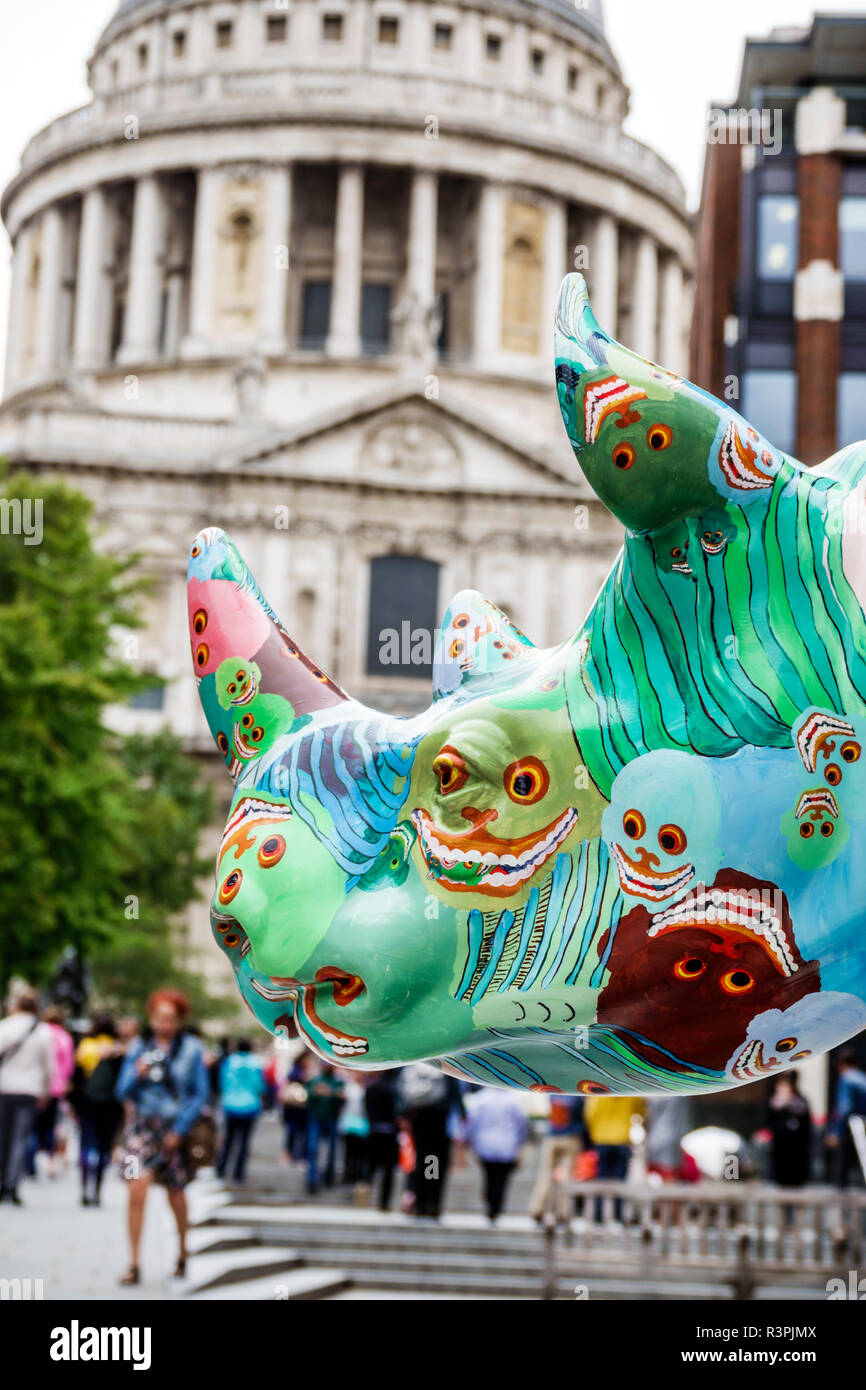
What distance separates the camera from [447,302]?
63906mm

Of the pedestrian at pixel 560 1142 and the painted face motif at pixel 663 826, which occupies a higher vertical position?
the painted face motif at pixel 663 826

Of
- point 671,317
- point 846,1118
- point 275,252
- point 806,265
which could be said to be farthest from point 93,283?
point 846,1118

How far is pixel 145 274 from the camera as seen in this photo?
62.2 meters

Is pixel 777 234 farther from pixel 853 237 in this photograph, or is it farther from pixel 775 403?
pixel 775 403

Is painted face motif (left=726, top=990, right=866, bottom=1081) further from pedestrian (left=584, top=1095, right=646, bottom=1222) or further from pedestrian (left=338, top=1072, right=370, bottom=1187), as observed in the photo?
pedestrian (left=338, top=1072, right=370, bottom=1187)

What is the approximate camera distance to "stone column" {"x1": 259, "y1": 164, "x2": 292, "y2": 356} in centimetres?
5975

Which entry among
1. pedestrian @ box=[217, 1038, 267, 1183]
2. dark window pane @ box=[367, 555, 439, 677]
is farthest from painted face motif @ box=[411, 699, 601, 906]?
dark window pane @ box=[367, 555, 439, 677]

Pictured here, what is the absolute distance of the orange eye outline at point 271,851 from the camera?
3285 millimetres

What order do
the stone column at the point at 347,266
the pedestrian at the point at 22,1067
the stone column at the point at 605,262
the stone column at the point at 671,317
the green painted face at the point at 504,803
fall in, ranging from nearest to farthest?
the green painted face at the point at 504,803
the pedestrian at the point at 22,1067
the stone column at the point at 347,266
the stone column at the point at 605,262
the stone column at the point at 671,317

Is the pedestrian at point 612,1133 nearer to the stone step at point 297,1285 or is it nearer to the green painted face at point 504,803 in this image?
the stone step at point 297,1285

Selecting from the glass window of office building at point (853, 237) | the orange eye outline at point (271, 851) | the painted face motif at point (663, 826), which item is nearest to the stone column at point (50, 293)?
the glass window of office building at point (853, 237)

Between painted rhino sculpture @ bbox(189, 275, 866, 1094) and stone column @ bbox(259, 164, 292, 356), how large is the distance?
188 ft

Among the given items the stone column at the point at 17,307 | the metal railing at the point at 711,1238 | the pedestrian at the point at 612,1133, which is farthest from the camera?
the stone column at the point at 17,307

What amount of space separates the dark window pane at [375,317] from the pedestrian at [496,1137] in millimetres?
49498
